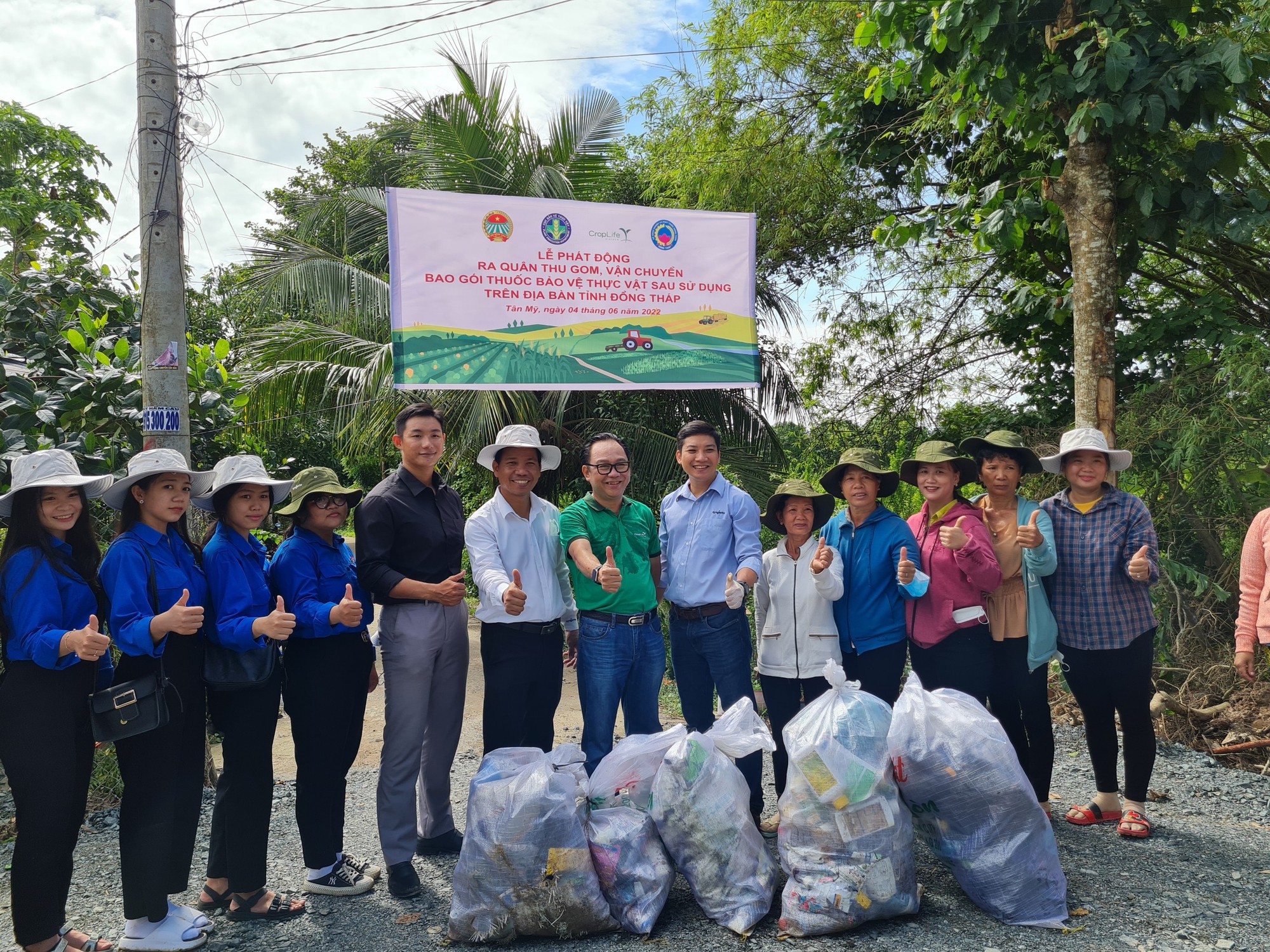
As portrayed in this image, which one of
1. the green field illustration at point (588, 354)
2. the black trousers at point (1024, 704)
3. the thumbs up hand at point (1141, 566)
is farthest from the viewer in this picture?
the green field illustration at point (588, 354)

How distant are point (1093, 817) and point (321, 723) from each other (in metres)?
3.29

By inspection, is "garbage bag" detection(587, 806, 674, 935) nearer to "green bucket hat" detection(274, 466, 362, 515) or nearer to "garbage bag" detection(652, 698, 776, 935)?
"garbage bag" detection(652, 698, 776, 935)

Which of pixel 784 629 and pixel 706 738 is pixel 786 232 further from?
pixel 706 738

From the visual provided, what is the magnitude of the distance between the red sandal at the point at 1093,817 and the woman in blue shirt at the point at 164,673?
352 cm

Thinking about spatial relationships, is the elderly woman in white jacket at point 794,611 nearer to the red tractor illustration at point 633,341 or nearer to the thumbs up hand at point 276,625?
the red tractor illustration at point 633,341

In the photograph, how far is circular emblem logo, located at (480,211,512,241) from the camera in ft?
15.4

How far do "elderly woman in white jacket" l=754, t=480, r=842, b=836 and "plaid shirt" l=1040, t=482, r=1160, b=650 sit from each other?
3.39 feet

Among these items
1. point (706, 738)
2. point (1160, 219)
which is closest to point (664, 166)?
point (1160, 219)

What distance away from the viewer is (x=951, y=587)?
3.65m

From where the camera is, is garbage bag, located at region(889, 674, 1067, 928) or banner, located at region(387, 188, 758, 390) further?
banner, located at region(387, 188, 758, 390)

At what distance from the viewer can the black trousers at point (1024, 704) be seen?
3.81 meters

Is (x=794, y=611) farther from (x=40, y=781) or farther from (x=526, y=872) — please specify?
(x=40, y=781)

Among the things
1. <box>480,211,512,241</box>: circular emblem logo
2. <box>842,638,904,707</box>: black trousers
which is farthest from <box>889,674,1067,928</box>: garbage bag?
<box>480,211,512,241</box>: circular emblem logo

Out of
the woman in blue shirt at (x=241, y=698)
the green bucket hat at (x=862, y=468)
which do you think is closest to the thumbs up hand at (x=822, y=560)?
the green bucket hat at (x=862, y=468)
